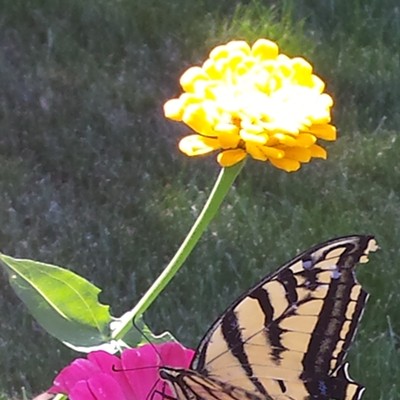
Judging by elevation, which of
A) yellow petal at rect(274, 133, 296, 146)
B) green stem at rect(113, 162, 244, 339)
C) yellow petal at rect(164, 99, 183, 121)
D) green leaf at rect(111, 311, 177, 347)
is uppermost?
yellow petal at rect(164, 99, 183, 121)

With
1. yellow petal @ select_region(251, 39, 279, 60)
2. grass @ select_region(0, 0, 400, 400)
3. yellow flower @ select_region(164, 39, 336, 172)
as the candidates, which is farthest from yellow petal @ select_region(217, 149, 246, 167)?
grass @ select_region(0, 0, 400, 400)

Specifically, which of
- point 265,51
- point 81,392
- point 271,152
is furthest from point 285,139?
point 81,392

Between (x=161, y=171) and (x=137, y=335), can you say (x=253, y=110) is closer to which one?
(x=137, y=335)

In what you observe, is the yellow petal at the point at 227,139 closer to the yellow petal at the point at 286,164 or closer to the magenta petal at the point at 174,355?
the yellow petal at the point at 286,164

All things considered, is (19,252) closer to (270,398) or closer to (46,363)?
→ (46,363)

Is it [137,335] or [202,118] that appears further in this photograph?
[137,335]

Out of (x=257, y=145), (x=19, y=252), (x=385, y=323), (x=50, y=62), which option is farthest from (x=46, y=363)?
(x=257, y=145)

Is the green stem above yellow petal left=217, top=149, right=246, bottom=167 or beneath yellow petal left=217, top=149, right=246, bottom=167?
beneath

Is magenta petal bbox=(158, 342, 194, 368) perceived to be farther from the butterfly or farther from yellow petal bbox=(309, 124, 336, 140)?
yellow petal bbox=(309, 124, 336, 140)
